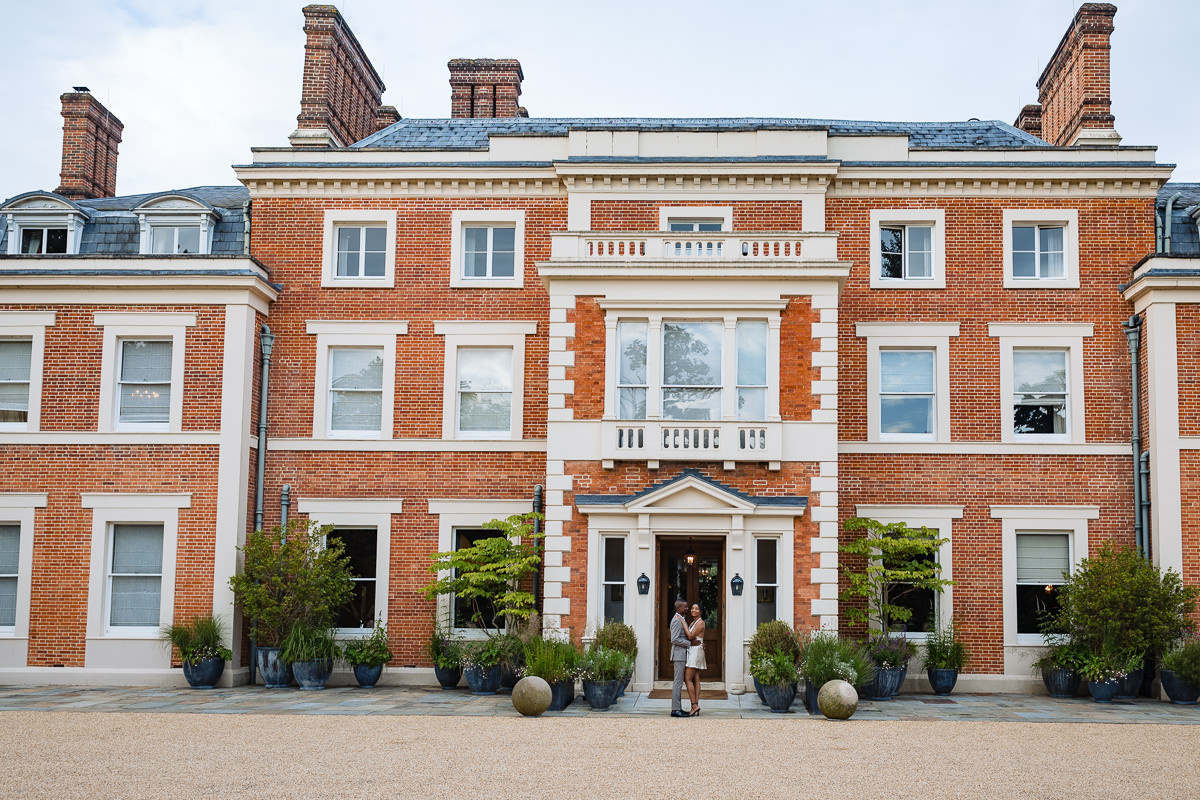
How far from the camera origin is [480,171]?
2234cm

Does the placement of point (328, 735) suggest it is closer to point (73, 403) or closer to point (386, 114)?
point (73, 403)

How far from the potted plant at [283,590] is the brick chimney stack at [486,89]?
1211cm

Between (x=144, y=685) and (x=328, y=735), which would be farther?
(x=144, y=685)

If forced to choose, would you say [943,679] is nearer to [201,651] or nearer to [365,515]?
[365,515]

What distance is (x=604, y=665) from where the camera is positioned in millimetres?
17172

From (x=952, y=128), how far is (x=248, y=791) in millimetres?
20054

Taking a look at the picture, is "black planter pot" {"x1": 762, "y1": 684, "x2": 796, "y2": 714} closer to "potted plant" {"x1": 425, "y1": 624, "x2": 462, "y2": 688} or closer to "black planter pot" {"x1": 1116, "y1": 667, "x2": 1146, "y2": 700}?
"potted plant" {"x1": 425, "y1": 624, "x2": 462, "y2": 688}

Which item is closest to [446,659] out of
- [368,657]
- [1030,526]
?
[368,657]

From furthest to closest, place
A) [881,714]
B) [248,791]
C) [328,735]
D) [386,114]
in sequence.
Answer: [386,114], [881,714], [328,735], [248,791]

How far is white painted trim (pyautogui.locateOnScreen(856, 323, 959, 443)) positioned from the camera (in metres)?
21.5

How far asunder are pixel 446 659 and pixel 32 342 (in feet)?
32.8

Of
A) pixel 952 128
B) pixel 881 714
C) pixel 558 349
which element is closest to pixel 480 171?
pixel 558 349

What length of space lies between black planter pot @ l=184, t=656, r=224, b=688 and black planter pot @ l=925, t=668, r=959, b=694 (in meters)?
12.6

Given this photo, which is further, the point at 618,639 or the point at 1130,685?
the point at 1130,685
